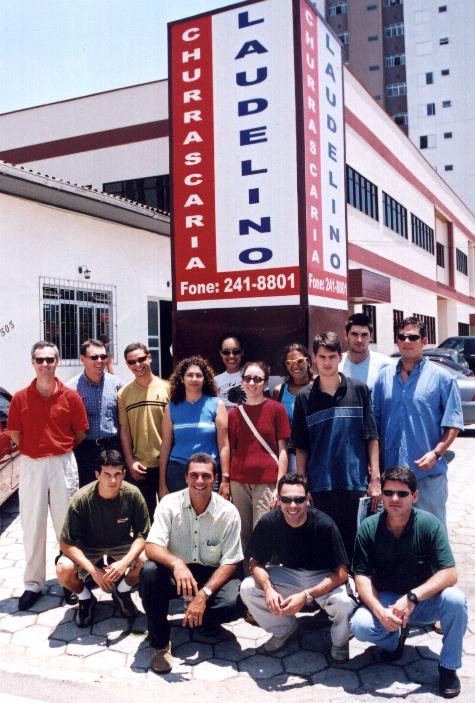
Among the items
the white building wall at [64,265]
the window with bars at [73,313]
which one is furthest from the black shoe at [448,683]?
the window with bars at [73,313]

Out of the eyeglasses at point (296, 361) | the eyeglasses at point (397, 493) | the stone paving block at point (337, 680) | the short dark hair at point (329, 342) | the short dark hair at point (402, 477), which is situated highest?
the short dark hair at point (329, 342)

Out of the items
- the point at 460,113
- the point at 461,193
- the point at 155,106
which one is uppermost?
the point at 460,113

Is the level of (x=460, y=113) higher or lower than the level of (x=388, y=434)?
higher

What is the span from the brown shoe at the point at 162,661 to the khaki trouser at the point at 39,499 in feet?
4.48

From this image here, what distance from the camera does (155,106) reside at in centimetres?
1927

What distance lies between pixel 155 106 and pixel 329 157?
1404 cm

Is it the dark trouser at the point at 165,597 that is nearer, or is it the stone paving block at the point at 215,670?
the stone paving block at the point at 215,670

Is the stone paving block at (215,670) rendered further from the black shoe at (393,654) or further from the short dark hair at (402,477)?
the short dark hair at (402,477)

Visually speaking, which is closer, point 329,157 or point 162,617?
point 162,617

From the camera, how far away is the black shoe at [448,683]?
10.5 ft

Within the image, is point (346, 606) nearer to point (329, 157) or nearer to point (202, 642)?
point (202, 642)

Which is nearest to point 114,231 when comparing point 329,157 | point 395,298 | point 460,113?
point 329,157

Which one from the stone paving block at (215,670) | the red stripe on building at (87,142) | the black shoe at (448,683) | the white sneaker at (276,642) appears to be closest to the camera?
the black shoe at (448,683)

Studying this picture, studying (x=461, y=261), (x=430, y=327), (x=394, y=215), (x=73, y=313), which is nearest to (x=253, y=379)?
(x=73, y=313)
